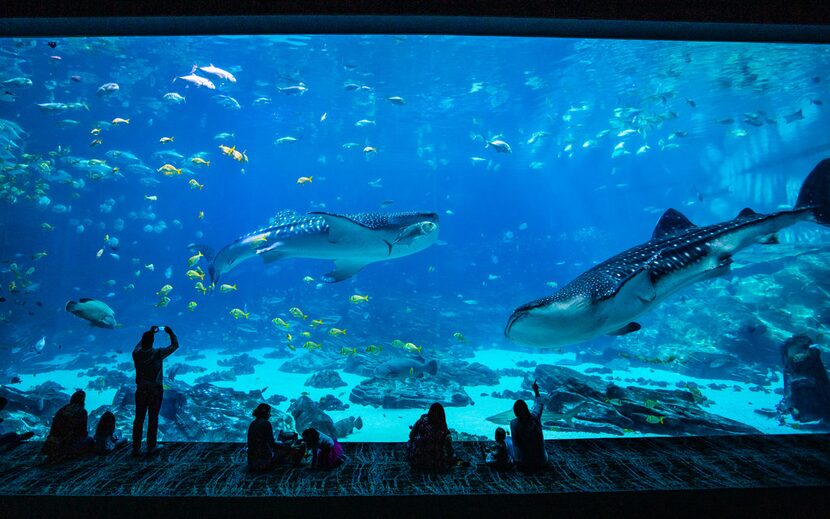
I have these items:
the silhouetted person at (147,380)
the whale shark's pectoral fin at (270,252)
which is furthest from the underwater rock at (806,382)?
the silhouetted person at (147,380)

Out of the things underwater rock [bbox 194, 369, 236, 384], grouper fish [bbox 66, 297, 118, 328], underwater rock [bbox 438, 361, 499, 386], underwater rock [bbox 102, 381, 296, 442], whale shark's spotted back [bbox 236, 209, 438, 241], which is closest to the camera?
whale shark's spotted back [bbox 236, 209, 438, 241]

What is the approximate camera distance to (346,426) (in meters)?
7.78

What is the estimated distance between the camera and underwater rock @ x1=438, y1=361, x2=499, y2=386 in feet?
41.6

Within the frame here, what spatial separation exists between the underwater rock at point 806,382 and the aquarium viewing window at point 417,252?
4cm

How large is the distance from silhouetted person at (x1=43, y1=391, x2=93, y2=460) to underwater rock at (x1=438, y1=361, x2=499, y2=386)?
9449 mm

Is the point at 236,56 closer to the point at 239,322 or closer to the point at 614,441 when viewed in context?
the point at 239,322

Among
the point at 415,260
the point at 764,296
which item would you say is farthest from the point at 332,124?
the point at 764,296

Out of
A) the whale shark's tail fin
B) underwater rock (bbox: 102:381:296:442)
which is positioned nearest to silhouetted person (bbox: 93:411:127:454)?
underwater rock (bbox: 102:381:296:442)

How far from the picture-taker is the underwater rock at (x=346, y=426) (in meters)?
7.66

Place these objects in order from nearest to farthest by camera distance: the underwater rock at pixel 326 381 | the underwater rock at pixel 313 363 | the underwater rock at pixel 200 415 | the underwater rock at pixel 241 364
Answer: the underwater rock at pixel 200 415
the underwater rock at pixel 326 381
the underwater rock at pixel 313 363
the underwater rock at pixel 241 364

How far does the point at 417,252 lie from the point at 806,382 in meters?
12.0

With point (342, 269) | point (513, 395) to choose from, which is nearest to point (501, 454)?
point (342, 269)

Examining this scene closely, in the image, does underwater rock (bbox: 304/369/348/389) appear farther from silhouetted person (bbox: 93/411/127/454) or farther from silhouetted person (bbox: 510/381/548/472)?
silhouetted person (bbox: 510/381/548/472)

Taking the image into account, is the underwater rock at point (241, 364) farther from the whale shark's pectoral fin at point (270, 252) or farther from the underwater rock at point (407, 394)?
the whale shark's pectoral fin at point (270, 252)
